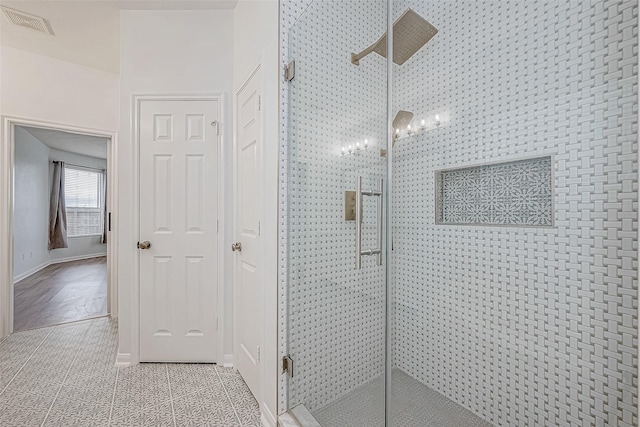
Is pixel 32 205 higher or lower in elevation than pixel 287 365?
higher

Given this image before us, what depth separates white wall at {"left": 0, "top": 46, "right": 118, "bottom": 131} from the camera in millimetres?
2822

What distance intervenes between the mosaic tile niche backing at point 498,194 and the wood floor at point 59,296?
3638 millimetres

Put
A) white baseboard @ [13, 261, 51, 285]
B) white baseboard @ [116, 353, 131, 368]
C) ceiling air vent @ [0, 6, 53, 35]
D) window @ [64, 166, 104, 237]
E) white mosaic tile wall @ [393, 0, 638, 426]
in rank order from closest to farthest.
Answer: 1. white mosaic tile wall @ [393, 0, 638, 426]
2. white baseboard @ [116, 353, 131, 368]
3. ceiling air vent @ [0, 6, 53, 35]
4. white baseboard @ [13, 261, 51, 285]
5. window @ [64, 166, 104, 237]

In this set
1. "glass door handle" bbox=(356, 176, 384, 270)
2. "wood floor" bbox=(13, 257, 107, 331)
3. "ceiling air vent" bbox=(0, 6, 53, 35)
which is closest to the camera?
"glass door handle" bbox=(356, 176, 384, 270)

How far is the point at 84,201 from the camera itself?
22.8ft

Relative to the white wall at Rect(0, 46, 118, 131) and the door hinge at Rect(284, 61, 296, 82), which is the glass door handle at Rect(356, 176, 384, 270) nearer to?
the door hinge at Rect(284, 61, 296, 82)

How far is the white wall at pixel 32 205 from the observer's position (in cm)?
477

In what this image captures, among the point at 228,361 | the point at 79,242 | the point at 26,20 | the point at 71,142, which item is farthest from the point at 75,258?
the point at 228,361

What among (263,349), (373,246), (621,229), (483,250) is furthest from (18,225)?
(621,229)

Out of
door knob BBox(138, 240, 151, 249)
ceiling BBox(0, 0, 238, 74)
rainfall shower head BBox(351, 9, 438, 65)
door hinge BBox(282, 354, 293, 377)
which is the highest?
ceiling BBox(0, 0, 238, 74)

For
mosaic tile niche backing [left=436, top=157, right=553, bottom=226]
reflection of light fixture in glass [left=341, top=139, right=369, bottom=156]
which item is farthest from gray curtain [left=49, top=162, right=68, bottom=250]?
mosaic tile niche backing [left=436, top=157, right=553, bottom=226]

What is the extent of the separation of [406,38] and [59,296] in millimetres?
4824

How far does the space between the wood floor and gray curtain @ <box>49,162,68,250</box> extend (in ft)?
1.82

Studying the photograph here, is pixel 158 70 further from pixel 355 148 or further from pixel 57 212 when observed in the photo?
pixel 57 212
